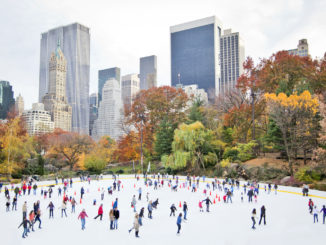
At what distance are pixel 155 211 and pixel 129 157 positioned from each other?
125 feet

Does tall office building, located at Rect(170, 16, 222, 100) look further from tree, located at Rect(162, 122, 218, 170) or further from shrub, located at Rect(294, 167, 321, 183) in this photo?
shrub, located at Rect(294, 167, 321, 183)

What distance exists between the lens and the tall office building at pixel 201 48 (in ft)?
620

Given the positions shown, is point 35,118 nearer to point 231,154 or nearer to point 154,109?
point 154,109

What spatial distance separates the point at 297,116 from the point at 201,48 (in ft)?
550

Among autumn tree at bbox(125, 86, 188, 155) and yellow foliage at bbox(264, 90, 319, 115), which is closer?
yellow foliage at bbox(264, 90, 319, 115)

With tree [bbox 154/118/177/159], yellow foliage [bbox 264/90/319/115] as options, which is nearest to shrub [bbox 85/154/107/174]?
tree [bbox 154/118/177/159]

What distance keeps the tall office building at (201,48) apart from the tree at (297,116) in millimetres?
155231

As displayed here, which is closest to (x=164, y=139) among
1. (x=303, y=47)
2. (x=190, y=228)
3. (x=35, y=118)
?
(x=190, y=228)

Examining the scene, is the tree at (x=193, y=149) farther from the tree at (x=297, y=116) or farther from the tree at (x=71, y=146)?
the tree at (x=71, y=146)

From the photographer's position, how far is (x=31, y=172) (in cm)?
4450

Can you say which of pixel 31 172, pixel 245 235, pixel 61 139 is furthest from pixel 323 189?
pixel 61 139

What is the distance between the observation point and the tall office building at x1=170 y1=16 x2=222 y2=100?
7441 inches

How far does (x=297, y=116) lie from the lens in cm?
3362

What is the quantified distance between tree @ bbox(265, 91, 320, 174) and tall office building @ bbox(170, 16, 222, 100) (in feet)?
509
